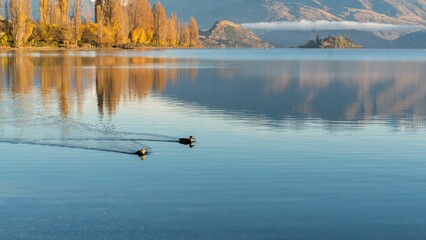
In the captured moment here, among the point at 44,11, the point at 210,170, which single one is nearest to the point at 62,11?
the point at 44,11

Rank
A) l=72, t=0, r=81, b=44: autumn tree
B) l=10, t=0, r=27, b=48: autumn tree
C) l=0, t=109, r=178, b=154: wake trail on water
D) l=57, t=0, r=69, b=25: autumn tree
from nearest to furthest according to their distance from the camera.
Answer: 1. l=0, t=109, r=178, b=154: wake trail on water
2. l=10, t=0, r=27, b=48: autumn tree
3. l=57, t=0, r=69, b=25: autumn tree
4. l=72, t=0, r=81, b=44: autumn tree

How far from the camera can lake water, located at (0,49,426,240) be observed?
14.0 meters

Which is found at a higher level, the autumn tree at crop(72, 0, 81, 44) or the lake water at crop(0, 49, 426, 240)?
the autumn tree at crop(72, 0, 81, 44)

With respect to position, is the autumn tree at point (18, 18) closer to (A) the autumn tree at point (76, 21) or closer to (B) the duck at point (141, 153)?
(A) the autumn tree at point (76, 21)

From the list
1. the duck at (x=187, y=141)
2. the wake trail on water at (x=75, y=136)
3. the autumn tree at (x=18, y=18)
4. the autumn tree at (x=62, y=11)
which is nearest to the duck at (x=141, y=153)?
the wake trail on water at (x=75, y=136)

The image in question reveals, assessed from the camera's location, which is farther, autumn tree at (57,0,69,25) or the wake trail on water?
autumn tree at (57,0,69,25)

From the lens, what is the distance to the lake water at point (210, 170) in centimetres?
1400

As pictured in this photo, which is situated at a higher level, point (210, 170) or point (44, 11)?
point (44, 11)

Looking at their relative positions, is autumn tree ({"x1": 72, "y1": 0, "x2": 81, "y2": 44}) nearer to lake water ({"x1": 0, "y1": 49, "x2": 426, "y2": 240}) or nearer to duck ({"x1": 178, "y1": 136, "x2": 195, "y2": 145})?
lake water ({"x1": 0, "y1": 49, "x2": 426, "y2": 240})

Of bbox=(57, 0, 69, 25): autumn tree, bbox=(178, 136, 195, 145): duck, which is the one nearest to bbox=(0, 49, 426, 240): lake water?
bbox=(178, 136, 195, 145): duck

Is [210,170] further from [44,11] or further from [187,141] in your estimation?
[44,11]

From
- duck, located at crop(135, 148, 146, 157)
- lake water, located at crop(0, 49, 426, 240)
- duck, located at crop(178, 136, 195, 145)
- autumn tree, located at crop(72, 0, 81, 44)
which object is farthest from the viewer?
autumn tree, located at crop(72, 0, 81, 44)

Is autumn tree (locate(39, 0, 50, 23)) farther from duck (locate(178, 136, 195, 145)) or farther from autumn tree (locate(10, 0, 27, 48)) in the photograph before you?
duck (locate(178, 136, 195, 145))

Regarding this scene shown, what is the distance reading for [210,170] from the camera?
791 inches
